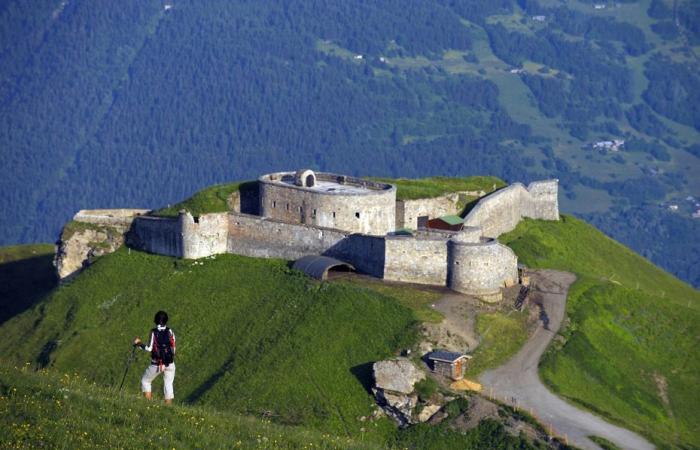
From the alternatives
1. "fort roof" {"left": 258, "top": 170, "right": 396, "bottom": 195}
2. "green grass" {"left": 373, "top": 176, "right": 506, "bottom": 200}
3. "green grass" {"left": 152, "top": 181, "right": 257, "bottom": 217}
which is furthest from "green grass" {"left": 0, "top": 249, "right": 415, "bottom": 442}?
"green grass" {"left": 373, "top": 176, "right": 506, "bottom": 200}

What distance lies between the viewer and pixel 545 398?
220 ft

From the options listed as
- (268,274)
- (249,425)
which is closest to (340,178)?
(268,274)

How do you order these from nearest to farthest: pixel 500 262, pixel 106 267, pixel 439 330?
pixel 439 330, pixel 500 262, pixel 106 267

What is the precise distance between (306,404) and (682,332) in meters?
23.1

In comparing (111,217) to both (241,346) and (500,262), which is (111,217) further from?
(500,262)

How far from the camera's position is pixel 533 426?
207 ft

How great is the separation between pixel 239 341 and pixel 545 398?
16.2 metres

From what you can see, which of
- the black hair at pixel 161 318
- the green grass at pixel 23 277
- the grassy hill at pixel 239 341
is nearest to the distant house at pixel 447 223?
the grassy hill at pixel 239 341

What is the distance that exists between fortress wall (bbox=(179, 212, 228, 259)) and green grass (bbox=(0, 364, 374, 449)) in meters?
36.6

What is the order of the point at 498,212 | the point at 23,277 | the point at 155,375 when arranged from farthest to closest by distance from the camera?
the point at 23,277, the point at 498,212, the point at 155,375

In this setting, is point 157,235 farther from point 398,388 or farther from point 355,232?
point 398,388

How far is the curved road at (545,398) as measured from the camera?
6344 cm

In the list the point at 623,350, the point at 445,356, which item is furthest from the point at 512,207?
the point at 445,356

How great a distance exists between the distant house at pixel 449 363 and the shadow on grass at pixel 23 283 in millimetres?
32915
